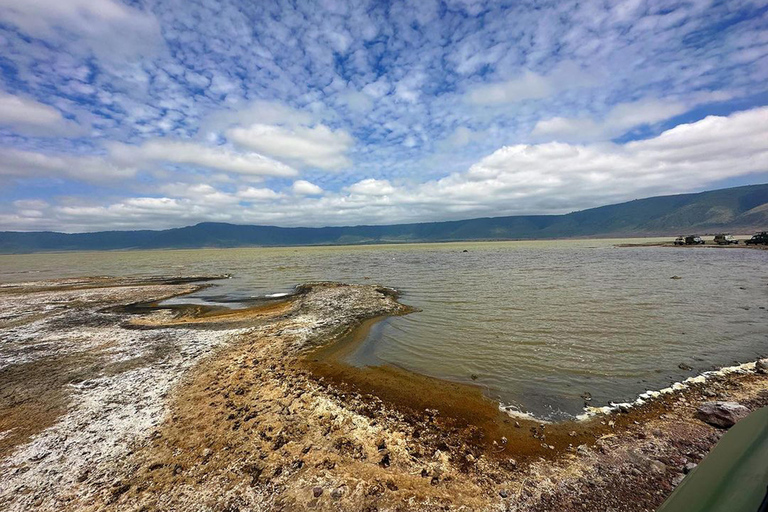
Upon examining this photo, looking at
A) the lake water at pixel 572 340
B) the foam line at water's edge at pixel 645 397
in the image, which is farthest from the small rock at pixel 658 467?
the lake water at pixel 572 340

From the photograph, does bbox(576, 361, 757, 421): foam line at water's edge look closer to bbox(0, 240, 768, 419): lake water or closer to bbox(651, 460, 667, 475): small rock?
bbox(0, 240, 768, 419): lake water

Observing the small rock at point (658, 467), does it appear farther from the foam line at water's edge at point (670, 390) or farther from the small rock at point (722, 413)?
the small rock at point (722, 413)

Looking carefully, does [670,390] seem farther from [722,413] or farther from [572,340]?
[572,340]

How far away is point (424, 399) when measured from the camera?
8352 mm

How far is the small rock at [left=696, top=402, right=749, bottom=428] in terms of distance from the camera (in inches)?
255

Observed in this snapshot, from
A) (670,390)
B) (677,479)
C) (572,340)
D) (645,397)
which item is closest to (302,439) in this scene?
(677,479)

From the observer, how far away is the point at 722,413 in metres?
6.70

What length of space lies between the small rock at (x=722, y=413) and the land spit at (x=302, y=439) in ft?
0.76

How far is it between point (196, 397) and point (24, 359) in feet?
30.4

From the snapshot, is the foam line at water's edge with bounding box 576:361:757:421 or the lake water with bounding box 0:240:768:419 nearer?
the foam line at water's edge with bounding box 576:361:757:421

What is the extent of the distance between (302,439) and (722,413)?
30.8ft

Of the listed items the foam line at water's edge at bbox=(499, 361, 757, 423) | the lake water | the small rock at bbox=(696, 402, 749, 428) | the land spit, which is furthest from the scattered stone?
the small rock at bbox=(696, 402, 749, 428)

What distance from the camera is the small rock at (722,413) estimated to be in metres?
6.49

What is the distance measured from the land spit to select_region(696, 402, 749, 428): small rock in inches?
9.1
